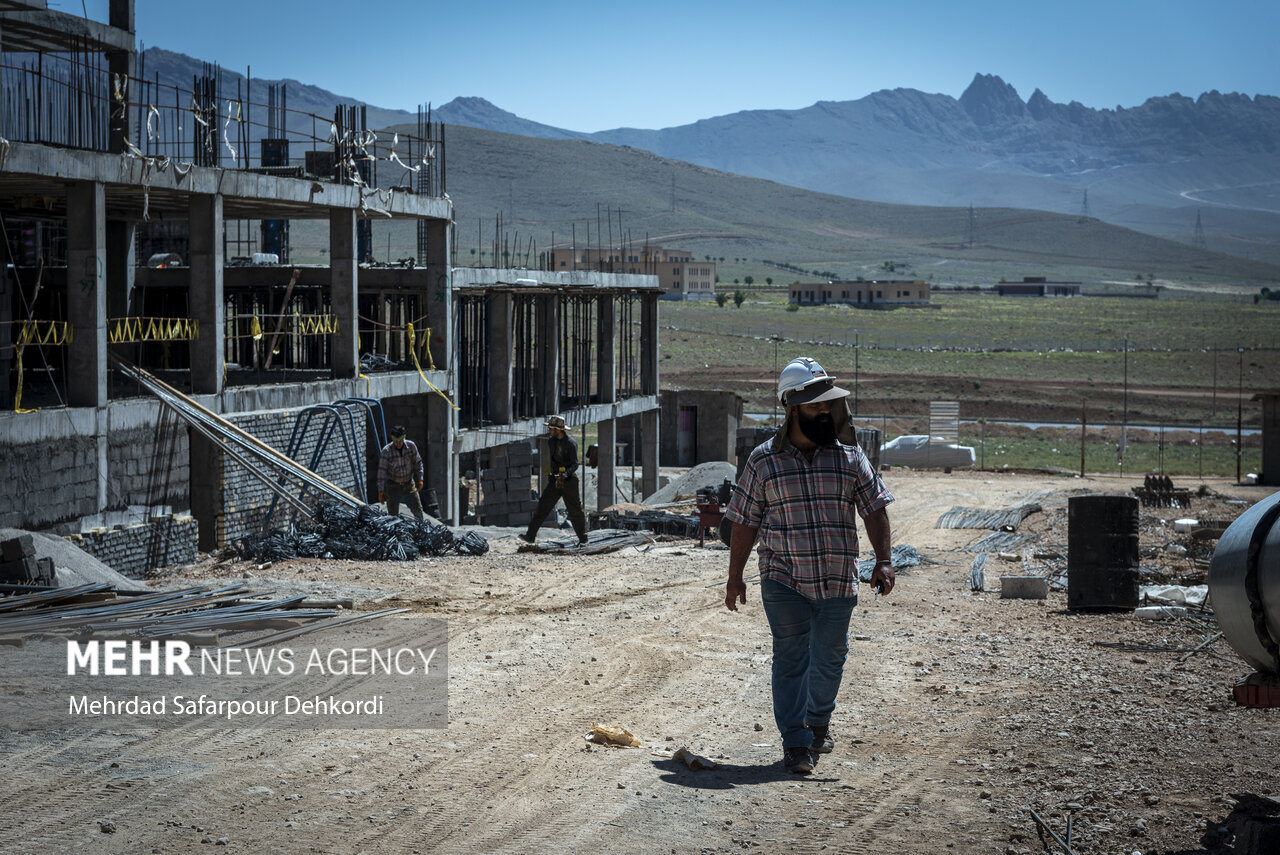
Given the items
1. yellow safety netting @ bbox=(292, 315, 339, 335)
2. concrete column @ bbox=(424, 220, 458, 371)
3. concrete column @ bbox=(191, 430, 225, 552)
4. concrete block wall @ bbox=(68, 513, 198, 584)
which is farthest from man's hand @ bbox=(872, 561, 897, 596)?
concrete column @ bbox=(424, 220, 458, 371)

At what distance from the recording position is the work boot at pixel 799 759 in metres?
6.09

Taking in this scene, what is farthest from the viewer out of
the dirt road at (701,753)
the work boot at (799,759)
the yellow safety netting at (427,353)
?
the yellow safety netting at (427,353)

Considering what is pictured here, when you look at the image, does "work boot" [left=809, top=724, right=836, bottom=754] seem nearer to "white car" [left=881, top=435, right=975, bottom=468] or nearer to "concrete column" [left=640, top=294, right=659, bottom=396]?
"concrete column" [left=640, top=294, right=659, bottom=396]

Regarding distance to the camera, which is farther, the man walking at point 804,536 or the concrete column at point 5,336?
the concrete column at point 5,336

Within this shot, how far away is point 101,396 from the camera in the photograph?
1532cm

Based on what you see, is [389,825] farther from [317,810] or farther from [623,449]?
[623,449]

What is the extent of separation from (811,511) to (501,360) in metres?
20.6

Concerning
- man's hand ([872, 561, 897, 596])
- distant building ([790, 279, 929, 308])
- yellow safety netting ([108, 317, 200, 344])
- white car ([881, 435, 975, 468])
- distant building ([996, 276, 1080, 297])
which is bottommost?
white car ([881, 435, 975, 468])

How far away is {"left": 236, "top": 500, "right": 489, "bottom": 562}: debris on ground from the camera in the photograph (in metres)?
14.0

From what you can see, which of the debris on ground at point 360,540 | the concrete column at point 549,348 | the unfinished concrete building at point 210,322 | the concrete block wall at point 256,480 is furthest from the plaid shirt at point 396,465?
the concrete column at point 549,348

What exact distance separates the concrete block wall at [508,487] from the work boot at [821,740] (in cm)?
2073

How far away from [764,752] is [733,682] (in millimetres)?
1533

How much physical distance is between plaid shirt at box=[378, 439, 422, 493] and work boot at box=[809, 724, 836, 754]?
10.8m

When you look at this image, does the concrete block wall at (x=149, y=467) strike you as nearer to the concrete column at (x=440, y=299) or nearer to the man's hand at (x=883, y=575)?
the concrete column at (x=440, y=299)
